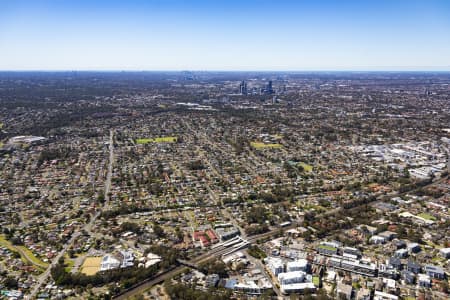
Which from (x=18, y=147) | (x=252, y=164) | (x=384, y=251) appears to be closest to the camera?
(x=384, y=251)

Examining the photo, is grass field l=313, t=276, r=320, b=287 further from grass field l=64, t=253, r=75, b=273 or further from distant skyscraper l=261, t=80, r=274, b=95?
distant skyscraper l=261, t=80, r=274, b=95

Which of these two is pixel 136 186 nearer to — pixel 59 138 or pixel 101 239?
pixel 101 239

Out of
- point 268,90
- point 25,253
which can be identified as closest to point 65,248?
point 25,253

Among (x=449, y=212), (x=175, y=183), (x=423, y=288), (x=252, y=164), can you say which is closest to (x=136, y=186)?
(x=175, y=183)

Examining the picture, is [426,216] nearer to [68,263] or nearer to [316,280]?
[316,280]

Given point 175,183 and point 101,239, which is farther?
point 175,183

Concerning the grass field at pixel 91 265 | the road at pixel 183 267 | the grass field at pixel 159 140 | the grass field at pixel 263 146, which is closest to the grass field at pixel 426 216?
the road at pixel 183 267

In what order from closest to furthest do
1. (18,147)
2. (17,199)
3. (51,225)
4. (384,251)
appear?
(384,251), (51,225), (17,199), (18,147)
